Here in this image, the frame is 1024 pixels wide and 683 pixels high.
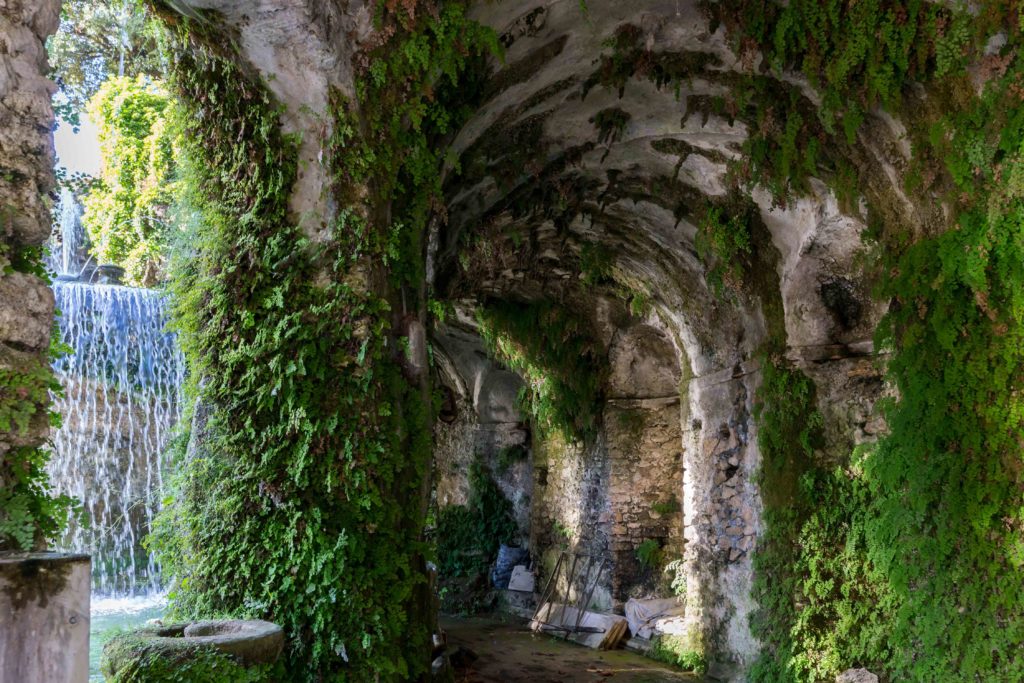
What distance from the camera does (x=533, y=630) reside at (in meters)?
11.7

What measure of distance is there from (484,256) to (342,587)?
4.29 metres

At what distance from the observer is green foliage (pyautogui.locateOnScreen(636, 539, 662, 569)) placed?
11055mm

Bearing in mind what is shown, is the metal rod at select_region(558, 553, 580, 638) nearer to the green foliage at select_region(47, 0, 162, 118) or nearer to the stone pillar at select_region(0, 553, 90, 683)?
the green foliage at select_region(47, 0, 162, 118)

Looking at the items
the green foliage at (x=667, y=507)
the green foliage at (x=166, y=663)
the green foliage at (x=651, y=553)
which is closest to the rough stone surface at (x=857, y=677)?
the green foliage at (x=651, y=553)

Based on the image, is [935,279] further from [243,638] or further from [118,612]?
[118,612]

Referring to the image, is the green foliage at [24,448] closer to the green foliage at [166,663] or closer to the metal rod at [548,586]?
the green foliage at [166,663]

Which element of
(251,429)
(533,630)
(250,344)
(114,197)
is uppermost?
(114,197)

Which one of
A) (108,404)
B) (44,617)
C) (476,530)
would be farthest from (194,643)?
(476,530)

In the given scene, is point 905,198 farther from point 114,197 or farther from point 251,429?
point 114,197

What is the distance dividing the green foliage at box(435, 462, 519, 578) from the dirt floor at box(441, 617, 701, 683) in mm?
2419

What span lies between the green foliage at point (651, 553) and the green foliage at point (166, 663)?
809 centimetres

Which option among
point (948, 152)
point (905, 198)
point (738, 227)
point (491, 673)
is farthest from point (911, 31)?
point (491, 673)

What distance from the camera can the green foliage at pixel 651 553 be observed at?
1105 cm

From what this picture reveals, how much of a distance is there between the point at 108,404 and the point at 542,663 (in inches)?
226
